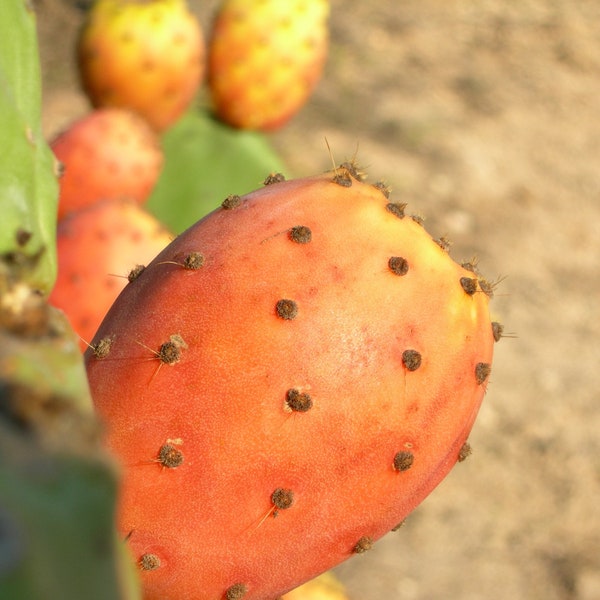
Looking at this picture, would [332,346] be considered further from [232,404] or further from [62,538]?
[62,538]

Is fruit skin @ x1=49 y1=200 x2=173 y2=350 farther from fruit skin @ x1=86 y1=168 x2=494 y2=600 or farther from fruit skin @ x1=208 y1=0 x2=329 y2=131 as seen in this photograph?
fruit skin @ x1=208 y1=0 x2=329 y2=131

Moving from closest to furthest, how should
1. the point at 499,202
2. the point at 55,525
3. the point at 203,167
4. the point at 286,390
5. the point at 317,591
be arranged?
the point at 55,525
the point at 286,390
the point at 317,591
the point at 203,167
the point at 499,202

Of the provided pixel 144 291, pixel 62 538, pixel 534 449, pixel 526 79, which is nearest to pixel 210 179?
pixel 534 449

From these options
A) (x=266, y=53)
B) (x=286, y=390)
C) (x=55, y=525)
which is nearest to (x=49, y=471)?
(x=55, y=525)

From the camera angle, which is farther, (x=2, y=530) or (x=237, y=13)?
(x=237, y=13)

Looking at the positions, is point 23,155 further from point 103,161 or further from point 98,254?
point 103,161

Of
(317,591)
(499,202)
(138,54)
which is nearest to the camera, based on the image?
(317,591)
